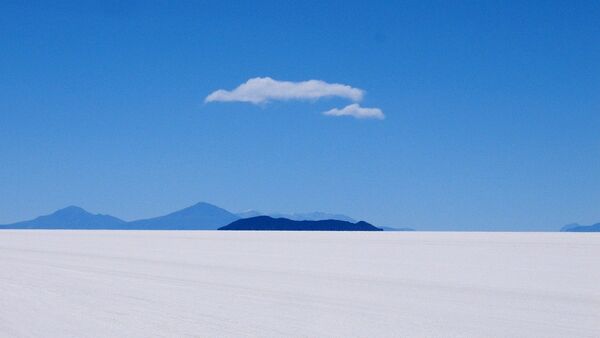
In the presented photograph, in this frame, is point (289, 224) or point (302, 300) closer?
point (302, 300)

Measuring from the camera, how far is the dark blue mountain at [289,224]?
13150 cm

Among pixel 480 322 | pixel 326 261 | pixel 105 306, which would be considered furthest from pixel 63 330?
→ pixel 326 261

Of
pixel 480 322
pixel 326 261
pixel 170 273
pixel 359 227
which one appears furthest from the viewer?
pixel 359 227

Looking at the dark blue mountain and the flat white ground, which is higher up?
the dark blue mountain

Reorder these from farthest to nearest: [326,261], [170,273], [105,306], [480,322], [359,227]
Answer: [359,227]
[326,261]
[170,273]
[105,306]
[480,322]

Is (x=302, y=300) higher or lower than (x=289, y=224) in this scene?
lower

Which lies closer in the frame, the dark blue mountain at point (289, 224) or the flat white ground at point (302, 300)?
the flat white ground at point (302, 300)

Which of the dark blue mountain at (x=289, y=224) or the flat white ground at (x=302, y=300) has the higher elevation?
the dark blue mountain at (x=289, y=224)

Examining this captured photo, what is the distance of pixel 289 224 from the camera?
5202 inches

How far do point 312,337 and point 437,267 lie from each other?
9.36 meters

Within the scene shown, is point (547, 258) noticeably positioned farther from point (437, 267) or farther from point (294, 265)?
point (294, 265)

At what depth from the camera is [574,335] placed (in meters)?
6.43

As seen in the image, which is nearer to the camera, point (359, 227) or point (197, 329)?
point (197, 329)

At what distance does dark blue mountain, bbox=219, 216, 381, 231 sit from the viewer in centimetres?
13150
